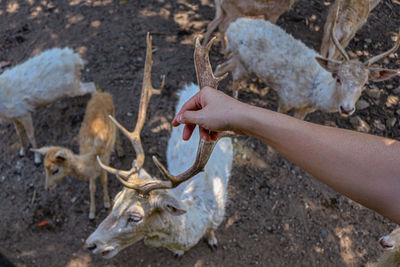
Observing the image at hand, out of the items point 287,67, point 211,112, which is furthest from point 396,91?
point 211,112

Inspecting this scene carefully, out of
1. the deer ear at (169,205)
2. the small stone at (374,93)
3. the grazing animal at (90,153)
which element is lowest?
the small stone at (374,93)

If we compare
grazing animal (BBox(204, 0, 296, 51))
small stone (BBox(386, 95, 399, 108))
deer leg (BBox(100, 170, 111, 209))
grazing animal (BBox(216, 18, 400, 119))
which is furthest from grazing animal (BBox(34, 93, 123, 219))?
small stone (BBox(386, 95, 399, 108))

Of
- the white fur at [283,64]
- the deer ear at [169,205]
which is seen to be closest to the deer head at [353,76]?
the white fur at [283,64]

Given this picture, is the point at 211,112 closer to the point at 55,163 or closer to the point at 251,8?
the point at 55,163

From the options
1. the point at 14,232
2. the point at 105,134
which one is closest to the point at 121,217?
the point at 105,134

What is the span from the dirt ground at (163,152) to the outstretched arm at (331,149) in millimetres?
2499

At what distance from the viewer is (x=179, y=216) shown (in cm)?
286

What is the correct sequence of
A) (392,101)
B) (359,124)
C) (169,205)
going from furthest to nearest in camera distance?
(392,101) → (359,124) → (169,205)

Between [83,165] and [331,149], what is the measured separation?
9.61ft

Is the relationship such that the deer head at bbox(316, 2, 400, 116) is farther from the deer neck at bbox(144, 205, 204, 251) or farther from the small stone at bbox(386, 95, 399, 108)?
the deer neck at bbox(144, 205, 204, 251)

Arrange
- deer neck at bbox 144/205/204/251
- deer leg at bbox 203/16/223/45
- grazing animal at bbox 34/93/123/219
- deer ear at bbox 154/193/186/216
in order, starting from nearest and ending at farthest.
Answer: deer ear at bbox 154/193/186/216 → deer neck at bbox 144/205/204/251 → grazing animal at bbox 34/93/123/219 → deer leg at bbox 203/16/223/45

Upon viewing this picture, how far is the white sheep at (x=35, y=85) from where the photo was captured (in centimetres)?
449

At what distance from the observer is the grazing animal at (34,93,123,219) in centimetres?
356

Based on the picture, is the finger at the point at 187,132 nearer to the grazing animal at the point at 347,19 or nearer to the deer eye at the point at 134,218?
the deer eye at the point at 134,218
